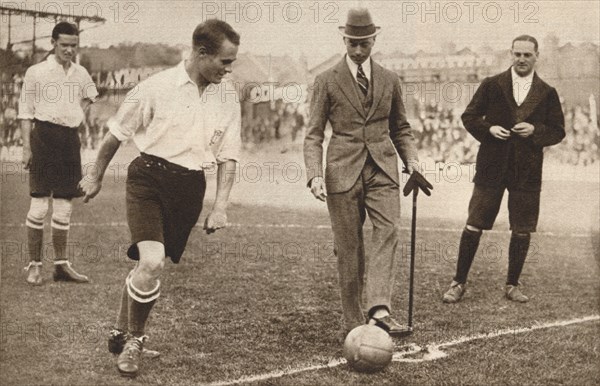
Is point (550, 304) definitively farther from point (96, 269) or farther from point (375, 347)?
point (96, 269)

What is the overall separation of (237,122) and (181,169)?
1.50 feet

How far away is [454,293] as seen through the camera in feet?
21.7

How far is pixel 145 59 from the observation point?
5824 millimetres

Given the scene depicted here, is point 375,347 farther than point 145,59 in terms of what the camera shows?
No

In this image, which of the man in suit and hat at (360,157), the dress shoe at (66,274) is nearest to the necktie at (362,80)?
the man in suit and hat at (360,157)

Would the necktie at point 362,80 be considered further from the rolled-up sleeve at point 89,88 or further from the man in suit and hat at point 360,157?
the rolled-up sleeve at point 89,88

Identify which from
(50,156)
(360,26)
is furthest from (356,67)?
(50,156)

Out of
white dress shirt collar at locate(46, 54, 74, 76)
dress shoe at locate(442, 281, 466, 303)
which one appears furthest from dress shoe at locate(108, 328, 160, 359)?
dress shoe at locate(442, 281, 466, 303)

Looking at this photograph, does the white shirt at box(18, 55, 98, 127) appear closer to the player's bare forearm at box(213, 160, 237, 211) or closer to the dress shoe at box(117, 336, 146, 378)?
the player's bare forearm at box(213, 160, 237, 211)

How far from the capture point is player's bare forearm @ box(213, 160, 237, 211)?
516 centimetres

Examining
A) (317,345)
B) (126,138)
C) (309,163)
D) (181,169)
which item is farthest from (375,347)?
(126,138)

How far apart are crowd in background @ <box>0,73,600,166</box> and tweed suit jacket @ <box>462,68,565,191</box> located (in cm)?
20

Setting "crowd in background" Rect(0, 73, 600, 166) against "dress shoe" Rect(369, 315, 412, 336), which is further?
"crowd in background" Rect(0, 73, 600, 166)

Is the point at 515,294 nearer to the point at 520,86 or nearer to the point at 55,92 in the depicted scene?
the point at 520,86
